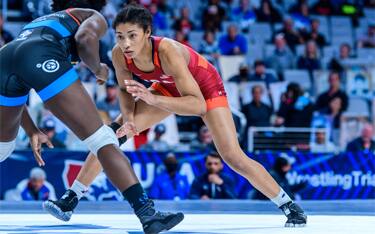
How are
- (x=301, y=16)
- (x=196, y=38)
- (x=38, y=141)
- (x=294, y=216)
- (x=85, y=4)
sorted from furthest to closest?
(x=301, y=16) < (x=196, y=38) < (x=294, y=216) < (x=85, y=4) < (x=38, y=141)

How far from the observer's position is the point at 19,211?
6051 mm

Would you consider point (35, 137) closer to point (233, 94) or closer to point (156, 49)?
point (156, 49)

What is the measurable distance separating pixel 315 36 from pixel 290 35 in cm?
51

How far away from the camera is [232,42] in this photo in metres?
12.1

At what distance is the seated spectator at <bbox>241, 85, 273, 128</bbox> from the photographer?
10133mm

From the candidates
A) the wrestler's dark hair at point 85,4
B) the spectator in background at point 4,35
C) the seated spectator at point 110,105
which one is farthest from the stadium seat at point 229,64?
the wrestler's dark hair at point 85,4

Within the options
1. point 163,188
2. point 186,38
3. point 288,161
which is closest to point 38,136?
point 163,188

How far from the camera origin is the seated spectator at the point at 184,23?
12316mm

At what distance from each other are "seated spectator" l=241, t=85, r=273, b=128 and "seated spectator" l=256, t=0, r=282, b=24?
325 cm

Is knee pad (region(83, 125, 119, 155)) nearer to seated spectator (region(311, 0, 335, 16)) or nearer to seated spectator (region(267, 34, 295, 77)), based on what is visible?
seated spectator (region(267, 34, 295, 77))

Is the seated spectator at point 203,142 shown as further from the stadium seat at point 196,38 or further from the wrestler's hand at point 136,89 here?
the wrestler's hand at point 136,89

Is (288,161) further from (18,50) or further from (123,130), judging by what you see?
(18,50)

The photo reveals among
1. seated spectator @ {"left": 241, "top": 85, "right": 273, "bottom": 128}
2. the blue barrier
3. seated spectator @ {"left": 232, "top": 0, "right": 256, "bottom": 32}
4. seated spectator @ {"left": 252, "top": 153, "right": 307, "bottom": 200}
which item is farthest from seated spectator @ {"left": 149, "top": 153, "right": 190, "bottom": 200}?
seated spectator @ {"left": 232, "top": 0, "right": 256, "bottom": 32}

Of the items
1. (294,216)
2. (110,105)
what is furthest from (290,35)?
(294,216)
